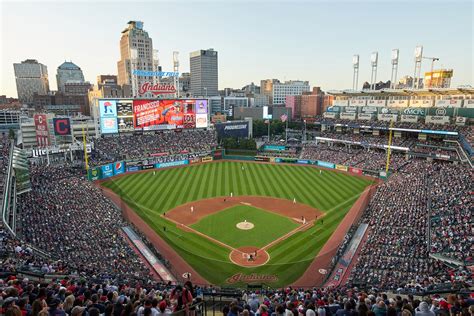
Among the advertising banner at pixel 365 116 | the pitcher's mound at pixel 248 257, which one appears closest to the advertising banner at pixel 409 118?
the advertising banner at pixel 365 116

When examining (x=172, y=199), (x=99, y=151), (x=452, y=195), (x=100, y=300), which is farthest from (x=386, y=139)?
(x=100, y=300)

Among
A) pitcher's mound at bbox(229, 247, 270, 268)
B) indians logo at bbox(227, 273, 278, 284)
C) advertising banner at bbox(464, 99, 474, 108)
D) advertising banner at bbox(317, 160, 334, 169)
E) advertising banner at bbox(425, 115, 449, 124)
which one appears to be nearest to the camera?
indians logo at bbox(227, 273, 278, 284)

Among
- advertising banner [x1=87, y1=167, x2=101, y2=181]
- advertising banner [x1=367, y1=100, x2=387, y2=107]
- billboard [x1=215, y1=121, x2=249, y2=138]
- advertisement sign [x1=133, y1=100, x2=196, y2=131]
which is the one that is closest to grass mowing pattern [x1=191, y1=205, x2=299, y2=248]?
Result: advertising banner [x1=87, y1=167, x2=101, y2=181]

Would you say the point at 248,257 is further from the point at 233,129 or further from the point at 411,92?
the point at 233,129

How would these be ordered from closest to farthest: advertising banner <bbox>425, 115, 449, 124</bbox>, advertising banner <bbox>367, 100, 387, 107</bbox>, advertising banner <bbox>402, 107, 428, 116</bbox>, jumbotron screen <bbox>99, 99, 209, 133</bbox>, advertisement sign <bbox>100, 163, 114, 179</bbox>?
advertisement sign <bbox>100, 163, 114, 179</bbox>
advertising banner <bbox>425, 115, 449, 124</bbox>
advertising banner <bbox>402, 107, 428, 116</bbox>
jumbotron screen <bbox>99, 99, 209, 133</bbox>
advertising banner <bbox>367, 100, 387, 107</bbox>

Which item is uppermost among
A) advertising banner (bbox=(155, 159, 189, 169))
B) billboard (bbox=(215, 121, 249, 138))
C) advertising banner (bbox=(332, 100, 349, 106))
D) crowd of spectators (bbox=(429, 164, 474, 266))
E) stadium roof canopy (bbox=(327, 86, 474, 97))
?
stadium roof canopy (bbox=(327, 86, 474, 97))

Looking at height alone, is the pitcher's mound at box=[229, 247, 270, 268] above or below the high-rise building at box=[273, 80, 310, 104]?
below

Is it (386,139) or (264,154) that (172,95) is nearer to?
(264,154)

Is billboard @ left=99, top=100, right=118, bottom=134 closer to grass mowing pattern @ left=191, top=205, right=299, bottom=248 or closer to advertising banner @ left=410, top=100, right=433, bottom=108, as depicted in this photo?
grass mowing pattern @ left=191, top=205, right=299, bottom=248
